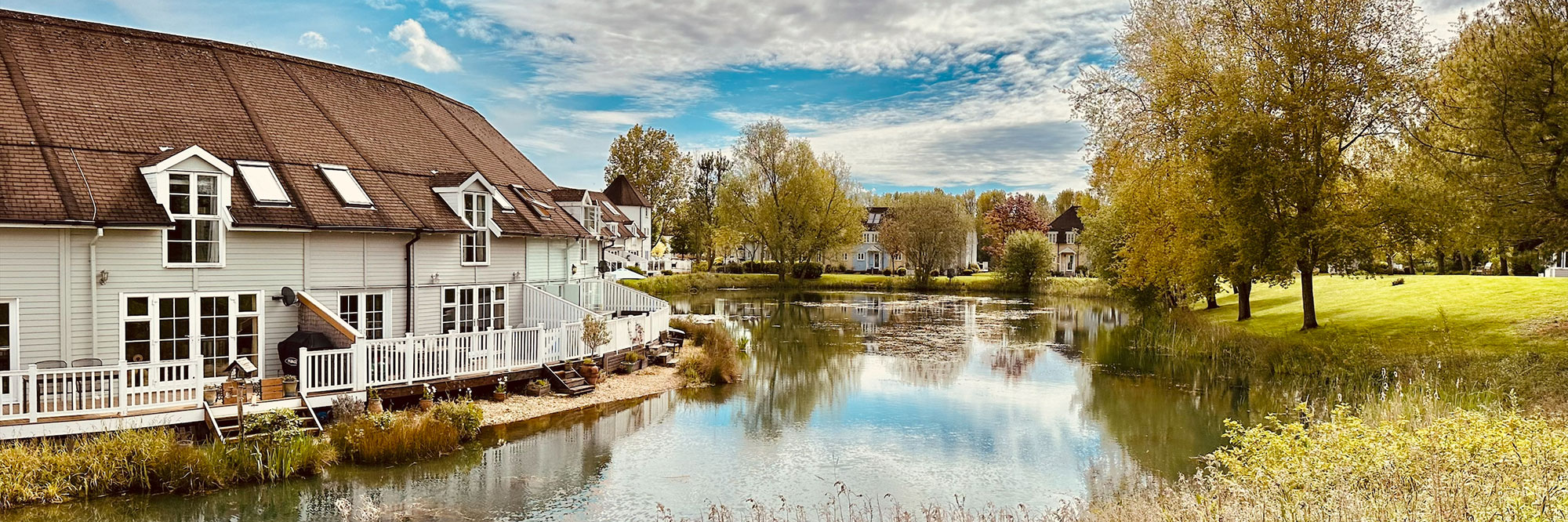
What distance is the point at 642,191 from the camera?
67.9m

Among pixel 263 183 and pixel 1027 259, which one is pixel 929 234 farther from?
pixel 263 183

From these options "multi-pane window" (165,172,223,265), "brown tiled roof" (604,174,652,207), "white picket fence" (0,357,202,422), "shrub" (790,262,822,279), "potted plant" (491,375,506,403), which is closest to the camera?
"white picket fence" (0,357,202,422)

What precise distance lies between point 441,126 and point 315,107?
4626 millimetres

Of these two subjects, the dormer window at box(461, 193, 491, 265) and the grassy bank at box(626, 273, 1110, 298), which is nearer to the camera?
the dormer window at box(461, 193, 491, 265)

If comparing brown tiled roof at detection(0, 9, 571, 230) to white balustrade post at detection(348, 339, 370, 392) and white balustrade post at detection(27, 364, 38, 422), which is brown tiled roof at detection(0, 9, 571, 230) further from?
white balustrade post at detection(348, 339, 370, 392)

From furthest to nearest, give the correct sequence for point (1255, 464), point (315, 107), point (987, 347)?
point (987, 347) < point (315, 107) < point (1255, 464)

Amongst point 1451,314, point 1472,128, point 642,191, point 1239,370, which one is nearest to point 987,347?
point 1239,370

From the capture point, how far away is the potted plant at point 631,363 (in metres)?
22.3

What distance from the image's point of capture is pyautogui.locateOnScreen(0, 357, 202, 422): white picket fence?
12.6 meters

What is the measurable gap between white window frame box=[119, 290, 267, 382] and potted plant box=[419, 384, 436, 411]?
3200 millimetres

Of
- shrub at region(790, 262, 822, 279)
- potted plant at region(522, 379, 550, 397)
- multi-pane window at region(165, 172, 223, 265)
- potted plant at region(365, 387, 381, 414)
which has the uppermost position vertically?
multi-pane window at region(165, 172, 223, 265)

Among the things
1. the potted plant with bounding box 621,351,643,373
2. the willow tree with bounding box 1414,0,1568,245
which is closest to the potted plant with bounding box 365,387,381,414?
the potted plant with bounding box 621,351,643,373

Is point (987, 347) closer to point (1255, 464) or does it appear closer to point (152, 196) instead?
point (1255, 464)

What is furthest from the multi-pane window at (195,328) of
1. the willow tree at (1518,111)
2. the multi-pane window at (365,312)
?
the willow tree at (1518,111)
